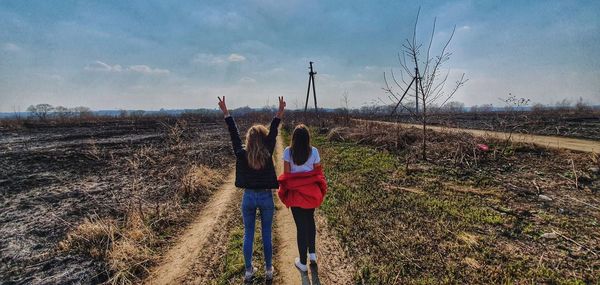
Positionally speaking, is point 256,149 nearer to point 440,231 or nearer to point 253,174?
point 253,174

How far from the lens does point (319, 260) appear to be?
4152mm

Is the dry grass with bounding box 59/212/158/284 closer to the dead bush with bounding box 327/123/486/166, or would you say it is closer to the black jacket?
the black jacket

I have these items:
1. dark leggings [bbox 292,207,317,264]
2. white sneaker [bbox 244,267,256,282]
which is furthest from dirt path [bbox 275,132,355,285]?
white sneaker [bbox 244,267,256,282]

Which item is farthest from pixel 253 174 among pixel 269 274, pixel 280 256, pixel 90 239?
pixel 90 239

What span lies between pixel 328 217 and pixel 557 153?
8220 mm

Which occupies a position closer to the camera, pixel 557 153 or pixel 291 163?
pixel 291 163

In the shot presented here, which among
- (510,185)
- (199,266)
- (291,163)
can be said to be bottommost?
(199,266)

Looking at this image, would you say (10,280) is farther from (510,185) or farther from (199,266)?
(510,185)

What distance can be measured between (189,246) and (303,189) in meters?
2.75

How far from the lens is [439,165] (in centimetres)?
929

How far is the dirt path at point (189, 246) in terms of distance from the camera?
4074 mm

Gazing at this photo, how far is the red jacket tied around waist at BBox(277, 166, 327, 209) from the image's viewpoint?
3.52 metres

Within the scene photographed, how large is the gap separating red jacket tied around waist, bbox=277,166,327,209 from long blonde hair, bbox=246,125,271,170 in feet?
1.43

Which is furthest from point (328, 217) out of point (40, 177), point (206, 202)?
point (40, 177)
